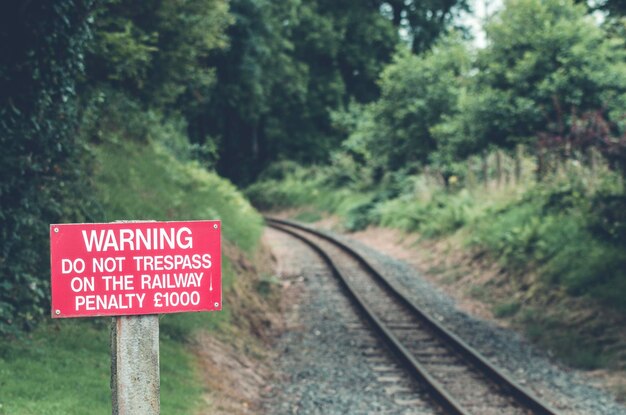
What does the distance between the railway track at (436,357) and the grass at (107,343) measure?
8.32 feet

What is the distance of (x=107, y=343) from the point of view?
308 inches

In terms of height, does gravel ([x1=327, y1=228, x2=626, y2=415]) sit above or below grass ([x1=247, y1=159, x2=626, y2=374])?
below

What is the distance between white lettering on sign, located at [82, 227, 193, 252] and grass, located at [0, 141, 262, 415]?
2463mm

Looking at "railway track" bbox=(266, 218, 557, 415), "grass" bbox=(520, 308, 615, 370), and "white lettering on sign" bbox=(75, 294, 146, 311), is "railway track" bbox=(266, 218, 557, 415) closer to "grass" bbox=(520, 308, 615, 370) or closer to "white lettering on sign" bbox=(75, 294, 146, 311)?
"grass" bbox=(520, 308, 615, 370)

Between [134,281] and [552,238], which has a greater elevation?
[134,281]

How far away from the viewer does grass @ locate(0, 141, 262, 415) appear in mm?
5898

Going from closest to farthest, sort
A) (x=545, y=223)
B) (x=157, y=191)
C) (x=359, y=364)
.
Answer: (x=359, y=364) → (x=157, y=191) → (x=545, y=223)

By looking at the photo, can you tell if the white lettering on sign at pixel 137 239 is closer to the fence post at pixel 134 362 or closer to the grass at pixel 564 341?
the fence post at pixel 134 362

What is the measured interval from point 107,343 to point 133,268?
473cm

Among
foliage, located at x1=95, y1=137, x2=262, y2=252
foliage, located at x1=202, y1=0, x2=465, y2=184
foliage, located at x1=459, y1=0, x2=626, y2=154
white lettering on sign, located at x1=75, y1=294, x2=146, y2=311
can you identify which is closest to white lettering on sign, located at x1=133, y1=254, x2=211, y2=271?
white lettering on sign, located at x1=75, y1=294, x2=146, y2=311

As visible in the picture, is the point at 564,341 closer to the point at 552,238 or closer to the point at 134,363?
the point at 552,238

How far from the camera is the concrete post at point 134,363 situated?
3.49 metres

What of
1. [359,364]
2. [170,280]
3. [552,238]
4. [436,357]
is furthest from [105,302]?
[552,238]

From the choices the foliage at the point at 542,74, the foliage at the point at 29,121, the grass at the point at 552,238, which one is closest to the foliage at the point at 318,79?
the grass at the point at 552,238
